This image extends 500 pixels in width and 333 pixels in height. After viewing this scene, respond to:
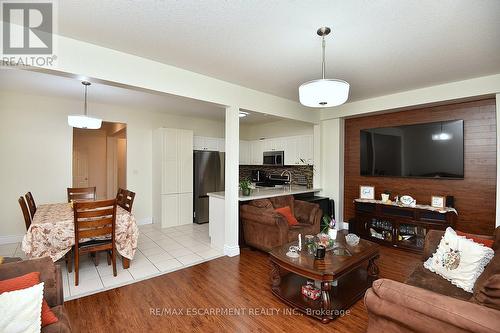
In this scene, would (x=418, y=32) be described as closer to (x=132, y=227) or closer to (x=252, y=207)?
(x=252, y=207)

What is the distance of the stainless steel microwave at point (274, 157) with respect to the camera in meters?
6.01

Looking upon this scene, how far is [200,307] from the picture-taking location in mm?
2346

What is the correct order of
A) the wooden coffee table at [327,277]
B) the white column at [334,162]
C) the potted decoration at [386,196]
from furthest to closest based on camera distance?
the white column at [334,162]
the potted decoration at [386,196]
the wooden coffee table at [327,277]

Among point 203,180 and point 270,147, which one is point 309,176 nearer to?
point 270,147

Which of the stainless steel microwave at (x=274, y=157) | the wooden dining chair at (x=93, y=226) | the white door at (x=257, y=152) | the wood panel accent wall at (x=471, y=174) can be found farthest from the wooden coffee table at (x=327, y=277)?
the white door at (x=257, y=152)

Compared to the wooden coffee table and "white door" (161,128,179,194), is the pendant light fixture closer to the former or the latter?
"white door" (161,128,179,194)

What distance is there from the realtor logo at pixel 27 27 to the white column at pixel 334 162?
15.2 feet

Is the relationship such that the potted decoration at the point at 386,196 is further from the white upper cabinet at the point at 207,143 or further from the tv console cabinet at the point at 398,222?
the white upper cabinet at the point at 207,143

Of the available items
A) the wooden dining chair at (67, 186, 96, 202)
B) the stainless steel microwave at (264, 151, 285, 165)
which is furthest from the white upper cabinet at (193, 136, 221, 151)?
the wooden dining chair at (67, 186, 96, 202)

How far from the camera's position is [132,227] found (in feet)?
10.4

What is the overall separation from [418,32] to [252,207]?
2911 mm

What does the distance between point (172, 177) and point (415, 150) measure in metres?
4.75

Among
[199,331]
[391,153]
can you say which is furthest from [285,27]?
[391,153]

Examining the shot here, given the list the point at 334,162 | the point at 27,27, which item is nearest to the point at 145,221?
the point at 27,27
